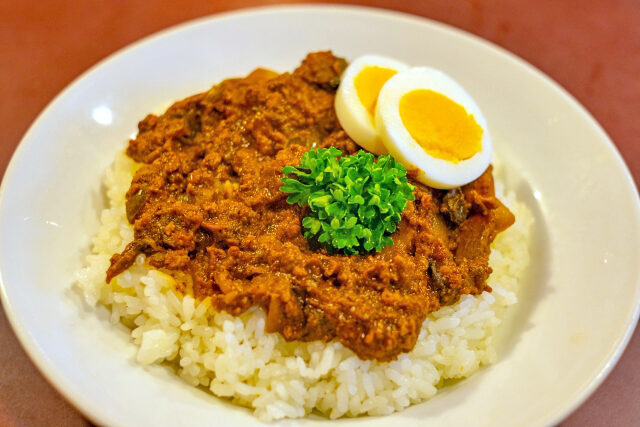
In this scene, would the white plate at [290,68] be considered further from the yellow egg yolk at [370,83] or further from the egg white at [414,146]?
the yellow egg yolk at [370,83]

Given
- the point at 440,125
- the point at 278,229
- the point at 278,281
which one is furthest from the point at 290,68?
the point at 278,281

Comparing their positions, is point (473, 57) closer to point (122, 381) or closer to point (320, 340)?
point (320, 340)

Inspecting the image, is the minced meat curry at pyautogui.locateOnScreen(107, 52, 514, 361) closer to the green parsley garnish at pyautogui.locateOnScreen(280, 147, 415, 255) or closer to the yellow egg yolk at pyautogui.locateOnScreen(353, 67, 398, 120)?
the green parsley garnish at pyautogui.locateOnScreen(280, 147, 415, 255)

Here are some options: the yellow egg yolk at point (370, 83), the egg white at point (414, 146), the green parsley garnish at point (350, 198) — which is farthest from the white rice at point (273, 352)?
the yellow egg yolk at point (370, 83)

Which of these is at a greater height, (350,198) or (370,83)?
(370,83)

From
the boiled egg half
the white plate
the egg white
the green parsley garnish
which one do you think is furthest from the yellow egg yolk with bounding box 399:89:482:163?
the white plate

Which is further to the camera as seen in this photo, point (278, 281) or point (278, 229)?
point (278, 229)

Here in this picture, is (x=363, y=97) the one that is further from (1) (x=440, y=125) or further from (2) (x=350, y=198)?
(2) (x=350, y=198)
